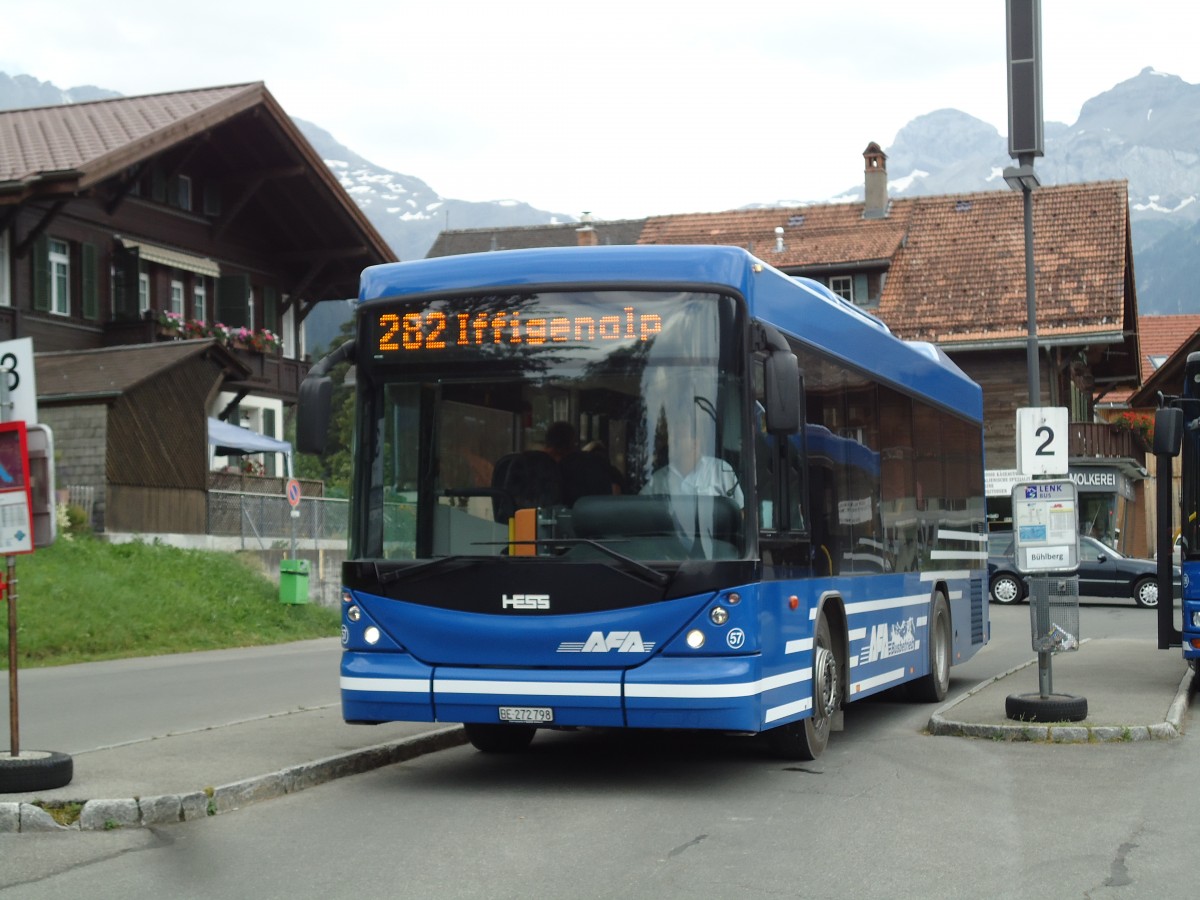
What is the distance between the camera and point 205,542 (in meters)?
31.4

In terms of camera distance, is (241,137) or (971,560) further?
(241,137)

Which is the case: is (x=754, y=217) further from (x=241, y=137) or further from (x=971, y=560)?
(x=971, y=560)

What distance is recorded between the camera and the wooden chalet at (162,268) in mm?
29953

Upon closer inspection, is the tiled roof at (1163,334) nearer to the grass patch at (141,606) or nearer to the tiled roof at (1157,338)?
the tiled roof at (1157,338)

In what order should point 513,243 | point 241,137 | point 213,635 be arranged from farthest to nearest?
point 513,243
point 241,137
point 213,635

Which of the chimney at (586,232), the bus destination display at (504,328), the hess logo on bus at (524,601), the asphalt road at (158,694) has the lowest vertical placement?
the asphalt road at (158,694)

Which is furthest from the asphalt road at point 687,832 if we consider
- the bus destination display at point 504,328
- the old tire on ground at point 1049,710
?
the bus destination display at point 504,328

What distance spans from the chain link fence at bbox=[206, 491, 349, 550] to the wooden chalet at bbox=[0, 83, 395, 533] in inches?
23.6

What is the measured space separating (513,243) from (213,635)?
51979 millimetres

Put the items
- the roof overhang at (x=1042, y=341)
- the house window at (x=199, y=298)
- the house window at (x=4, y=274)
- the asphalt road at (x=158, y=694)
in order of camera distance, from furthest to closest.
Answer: the roof overhang at (x=1042, y=341)
the house window at (x=199, y=298)
the house window at (x=4, y=274)
the asphalt road at (x=158, y=694)

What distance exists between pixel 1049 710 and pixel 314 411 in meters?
5.84

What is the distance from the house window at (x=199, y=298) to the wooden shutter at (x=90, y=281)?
157 inches

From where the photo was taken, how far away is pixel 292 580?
27.9 m

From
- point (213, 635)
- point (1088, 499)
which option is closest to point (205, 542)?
point (213, 635)
